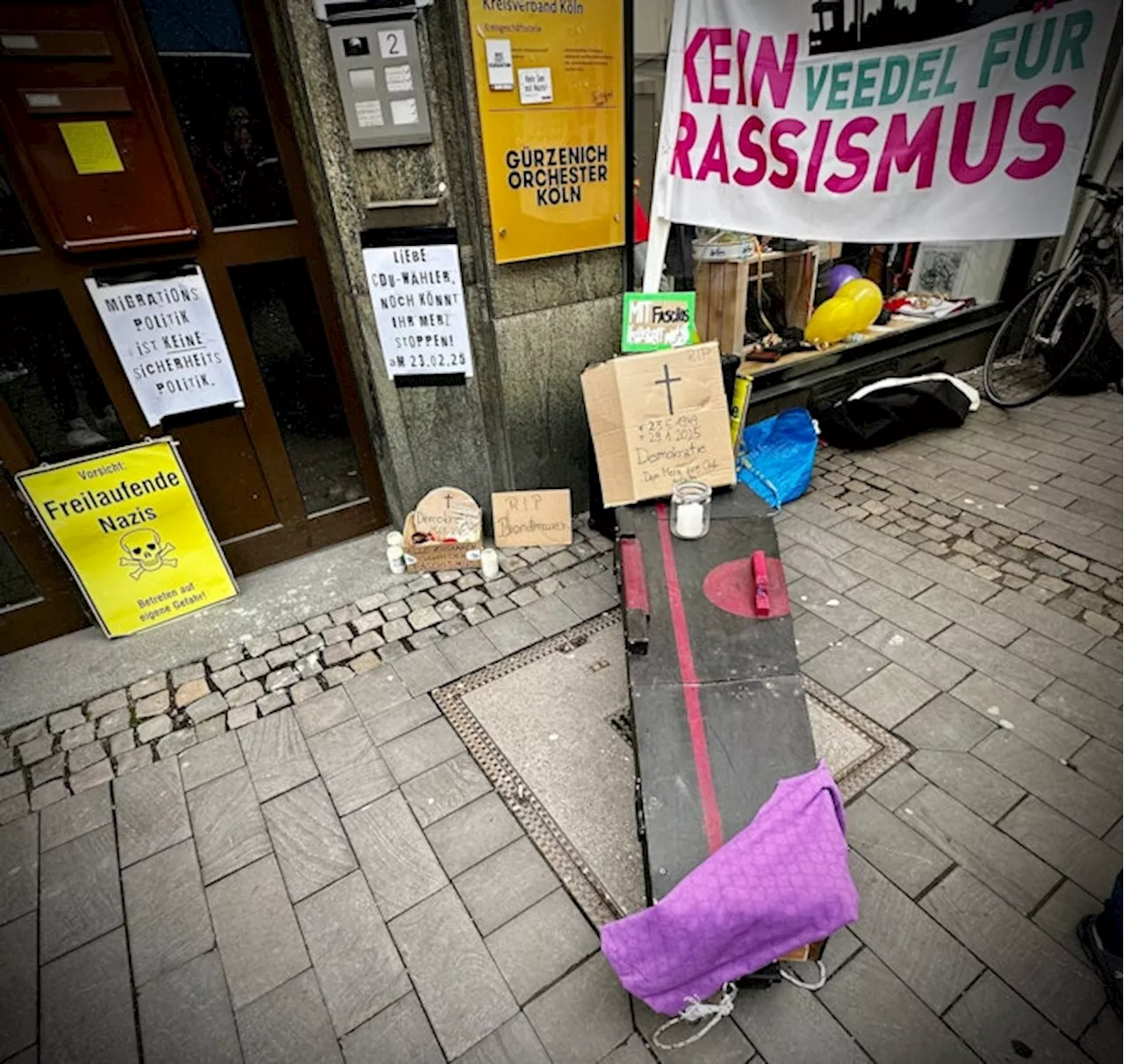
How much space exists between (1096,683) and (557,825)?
8.91 feet

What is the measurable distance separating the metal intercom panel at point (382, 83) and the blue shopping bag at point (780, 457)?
2.89 meters

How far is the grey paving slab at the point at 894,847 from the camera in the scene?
7.36 feet

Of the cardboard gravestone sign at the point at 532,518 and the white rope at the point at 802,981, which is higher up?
the cardboard gravestone sign at the point at 532,518

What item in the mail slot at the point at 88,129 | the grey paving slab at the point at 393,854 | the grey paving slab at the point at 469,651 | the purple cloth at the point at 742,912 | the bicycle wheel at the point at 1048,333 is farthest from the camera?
the bicycle wheel at the point at 1048,333

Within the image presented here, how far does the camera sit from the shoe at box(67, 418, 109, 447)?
10.8 ft

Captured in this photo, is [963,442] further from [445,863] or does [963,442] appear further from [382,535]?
[445,863]

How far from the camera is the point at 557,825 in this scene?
97.3 inches

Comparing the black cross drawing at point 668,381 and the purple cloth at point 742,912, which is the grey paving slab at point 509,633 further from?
the purple cloth at point 742,912

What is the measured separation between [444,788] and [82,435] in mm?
2796

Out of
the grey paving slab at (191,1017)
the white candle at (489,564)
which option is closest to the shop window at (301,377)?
the white candle at (489,564)

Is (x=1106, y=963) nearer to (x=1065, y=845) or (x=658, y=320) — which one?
(x=1065, y=845)

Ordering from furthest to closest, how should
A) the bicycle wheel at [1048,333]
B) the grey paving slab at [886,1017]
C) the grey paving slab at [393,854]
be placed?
the bicycle wheel at [1048,333] < the grey paving slab at [393,854] < the grey paving slab at [886,1017]

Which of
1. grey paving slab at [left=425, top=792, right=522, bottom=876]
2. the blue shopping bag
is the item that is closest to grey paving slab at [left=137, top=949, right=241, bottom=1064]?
grey paving slab at [left=425, top=792, right=522, bottom=876]

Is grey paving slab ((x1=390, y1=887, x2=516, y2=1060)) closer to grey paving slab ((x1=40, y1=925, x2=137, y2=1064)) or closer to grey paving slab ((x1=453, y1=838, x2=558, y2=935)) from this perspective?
grey paving slab ((x1=453, y1=838, x2=558, y2=935))
